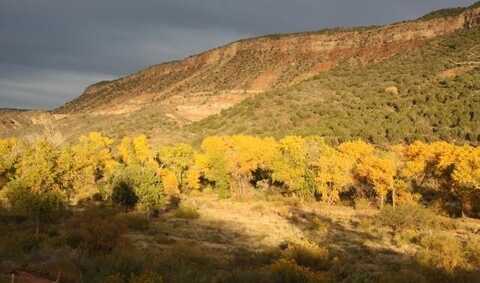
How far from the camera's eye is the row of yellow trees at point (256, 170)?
1452 inches

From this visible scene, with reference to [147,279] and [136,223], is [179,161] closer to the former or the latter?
[136,223]

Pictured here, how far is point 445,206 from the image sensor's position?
148 ft

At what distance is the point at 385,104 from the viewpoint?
267 feet

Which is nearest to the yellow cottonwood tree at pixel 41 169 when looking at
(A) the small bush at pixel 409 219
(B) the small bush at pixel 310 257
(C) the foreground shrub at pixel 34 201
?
(C) the foreground shrub at pixel 34 201

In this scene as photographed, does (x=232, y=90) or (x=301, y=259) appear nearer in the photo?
(x=301, y=259)

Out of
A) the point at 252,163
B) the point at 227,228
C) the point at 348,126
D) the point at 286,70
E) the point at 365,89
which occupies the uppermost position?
the point at 286,70

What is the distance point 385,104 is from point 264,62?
65448 mm

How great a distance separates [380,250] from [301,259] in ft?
24.6

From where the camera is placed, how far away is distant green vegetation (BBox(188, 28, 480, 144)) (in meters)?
68.7

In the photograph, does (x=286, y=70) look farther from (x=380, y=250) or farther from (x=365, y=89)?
(x=380, y=250)

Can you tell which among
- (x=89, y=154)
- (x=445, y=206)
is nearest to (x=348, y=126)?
(x=445, y=206)

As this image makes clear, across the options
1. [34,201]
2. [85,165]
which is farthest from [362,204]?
[34,201]

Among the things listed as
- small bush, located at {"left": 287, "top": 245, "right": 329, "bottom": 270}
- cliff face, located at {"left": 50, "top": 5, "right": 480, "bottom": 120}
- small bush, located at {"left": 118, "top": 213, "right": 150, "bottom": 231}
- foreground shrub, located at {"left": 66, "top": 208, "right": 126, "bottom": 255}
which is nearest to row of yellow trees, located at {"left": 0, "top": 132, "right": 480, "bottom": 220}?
small bush, located at {"left": 118, "top": 213, "right": 150, "bottom": 231}

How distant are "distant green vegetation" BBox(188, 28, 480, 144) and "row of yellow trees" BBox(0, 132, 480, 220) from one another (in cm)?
915
